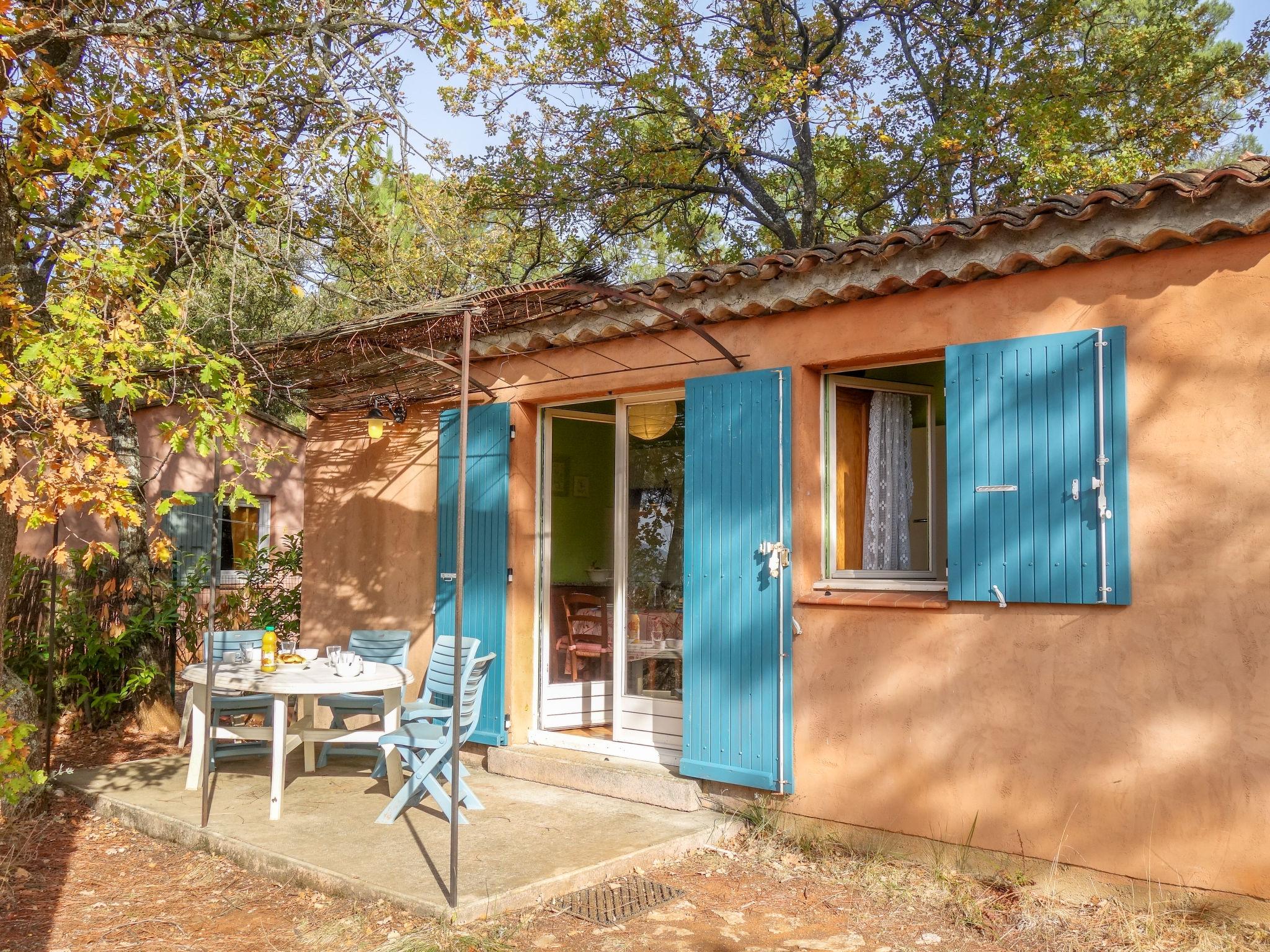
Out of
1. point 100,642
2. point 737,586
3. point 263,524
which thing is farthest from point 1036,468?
point 263,524

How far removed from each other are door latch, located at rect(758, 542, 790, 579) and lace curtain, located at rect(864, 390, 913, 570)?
490 millimetres

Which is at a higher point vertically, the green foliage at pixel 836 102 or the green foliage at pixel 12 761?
the green foliage at pixel 836 102

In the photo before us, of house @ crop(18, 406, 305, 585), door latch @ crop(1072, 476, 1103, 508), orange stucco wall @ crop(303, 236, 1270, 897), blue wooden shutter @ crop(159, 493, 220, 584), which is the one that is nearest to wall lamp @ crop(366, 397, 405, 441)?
orange stucco wall @ crop(303, 236, 1270, 897)

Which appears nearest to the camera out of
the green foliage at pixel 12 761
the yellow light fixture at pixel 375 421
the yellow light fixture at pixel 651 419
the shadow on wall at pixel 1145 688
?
the shadow on wall at pixel 1145 688

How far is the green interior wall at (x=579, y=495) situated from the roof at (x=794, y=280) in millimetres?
720

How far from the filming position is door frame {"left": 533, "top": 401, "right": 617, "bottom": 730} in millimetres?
7070

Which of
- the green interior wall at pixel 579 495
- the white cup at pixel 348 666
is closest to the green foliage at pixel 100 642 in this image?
the white cup at pixel 348 666

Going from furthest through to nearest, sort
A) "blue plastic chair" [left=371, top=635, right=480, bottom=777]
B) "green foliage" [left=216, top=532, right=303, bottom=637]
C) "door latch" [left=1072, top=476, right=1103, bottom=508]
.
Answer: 1. "green foliage" [left=216, top=532, right=303, bottom=637]
2. "blue plastic chair" [left=371, top=635, right=480, bottom=777]
3. "door latch" [left=1072, top=476, right=1103, bottom=508]

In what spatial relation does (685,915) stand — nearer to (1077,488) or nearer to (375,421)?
(1077,488)

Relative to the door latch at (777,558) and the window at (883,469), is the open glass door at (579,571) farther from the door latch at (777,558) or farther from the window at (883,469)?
the window at (883,469)

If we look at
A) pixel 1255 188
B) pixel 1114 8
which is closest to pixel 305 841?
pixel 1255 188

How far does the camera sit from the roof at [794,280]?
168 inches

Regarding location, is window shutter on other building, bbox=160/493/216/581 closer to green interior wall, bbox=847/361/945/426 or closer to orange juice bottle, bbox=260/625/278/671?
orange juice bottle, bbox=260/625/278/671

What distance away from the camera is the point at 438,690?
20.6ft
